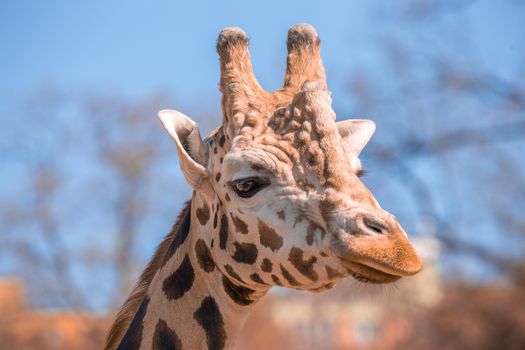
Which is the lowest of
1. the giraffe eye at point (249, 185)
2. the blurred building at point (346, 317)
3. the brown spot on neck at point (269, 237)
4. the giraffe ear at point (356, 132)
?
the brown spot on neck at point (269, 237)

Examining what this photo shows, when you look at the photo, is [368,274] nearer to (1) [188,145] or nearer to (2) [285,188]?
(2) [285,188]

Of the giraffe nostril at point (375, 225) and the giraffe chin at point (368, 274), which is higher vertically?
the giraffe nostril at point (375, 225)

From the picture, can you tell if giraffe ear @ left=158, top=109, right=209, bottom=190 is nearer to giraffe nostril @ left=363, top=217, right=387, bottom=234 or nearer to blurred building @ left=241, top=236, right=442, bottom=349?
giraffe nostril @ left=363, top=217, right=387, bottom=234

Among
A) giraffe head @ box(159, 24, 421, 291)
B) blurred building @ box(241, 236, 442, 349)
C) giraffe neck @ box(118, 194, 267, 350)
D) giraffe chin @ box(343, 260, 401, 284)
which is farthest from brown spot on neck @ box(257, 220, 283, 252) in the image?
blurred building @ box(241, 236, 442, 349)

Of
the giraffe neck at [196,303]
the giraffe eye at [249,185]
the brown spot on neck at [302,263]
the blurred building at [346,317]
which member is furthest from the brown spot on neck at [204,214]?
the blurred building at [346,317]

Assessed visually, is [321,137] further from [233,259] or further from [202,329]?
[202,329]

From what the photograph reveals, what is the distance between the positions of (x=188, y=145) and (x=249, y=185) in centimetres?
69

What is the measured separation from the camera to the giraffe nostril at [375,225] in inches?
159

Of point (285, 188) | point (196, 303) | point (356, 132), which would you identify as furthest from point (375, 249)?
point (356, 132)

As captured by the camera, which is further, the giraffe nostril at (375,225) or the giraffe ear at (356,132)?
the giraffe ear at (356,132)

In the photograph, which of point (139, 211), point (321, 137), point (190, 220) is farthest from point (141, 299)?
point (139, 211)

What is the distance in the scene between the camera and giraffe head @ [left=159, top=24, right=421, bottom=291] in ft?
13.4

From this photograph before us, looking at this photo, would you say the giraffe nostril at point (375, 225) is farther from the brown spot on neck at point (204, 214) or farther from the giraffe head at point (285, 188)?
the brown spot on neck at point (204, 214)

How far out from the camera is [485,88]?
23359 mm
